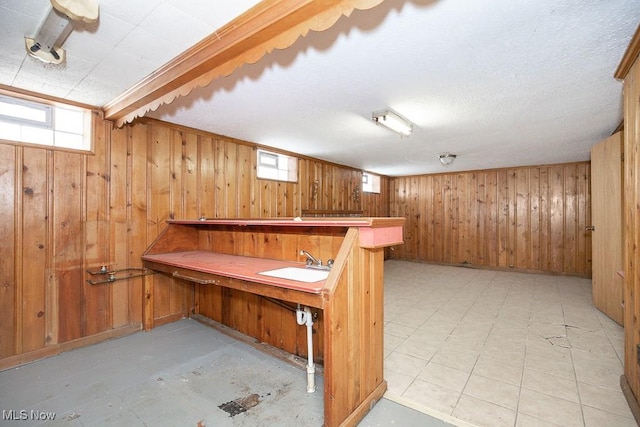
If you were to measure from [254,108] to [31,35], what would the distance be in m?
1.55

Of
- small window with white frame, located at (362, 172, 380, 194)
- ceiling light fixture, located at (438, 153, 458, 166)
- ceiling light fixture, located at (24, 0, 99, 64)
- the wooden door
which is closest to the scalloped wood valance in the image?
ceiling light fixture, located at (24, 0, 99, 64)

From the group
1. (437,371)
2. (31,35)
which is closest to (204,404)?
(437,371)

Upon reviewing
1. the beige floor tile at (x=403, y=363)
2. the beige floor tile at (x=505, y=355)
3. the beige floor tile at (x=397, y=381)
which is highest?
the beige floor tile at (x=505, y=355)

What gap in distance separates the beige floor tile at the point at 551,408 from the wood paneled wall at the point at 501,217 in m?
4.90

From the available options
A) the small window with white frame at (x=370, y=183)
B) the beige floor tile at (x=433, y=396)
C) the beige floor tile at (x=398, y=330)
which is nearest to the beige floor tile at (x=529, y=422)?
the beige floor tile at (x=433, y=396)

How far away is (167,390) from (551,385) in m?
2.76

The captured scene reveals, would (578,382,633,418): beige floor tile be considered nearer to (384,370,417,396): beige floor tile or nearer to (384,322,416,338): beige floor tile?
(384,370,417,396): beige floor tile

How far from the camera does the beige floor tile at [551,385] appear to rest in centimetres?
195

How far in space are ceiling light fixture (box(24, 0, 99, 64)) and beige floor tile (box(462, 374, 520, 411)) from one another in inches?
122

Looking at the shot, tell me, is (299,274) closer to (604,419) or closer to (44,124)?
(604,419)

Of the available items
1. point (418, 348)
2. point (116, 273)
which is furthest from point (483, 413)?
point (116, 273)

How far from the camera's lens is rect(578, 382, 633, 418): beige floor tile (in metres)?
1.79

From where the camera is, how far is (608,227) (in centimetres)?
335

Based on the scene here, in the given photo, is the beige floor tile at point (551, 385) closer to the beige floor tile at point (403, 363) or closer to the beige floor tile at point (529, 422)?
the beige floor tile at point (529, 422)
